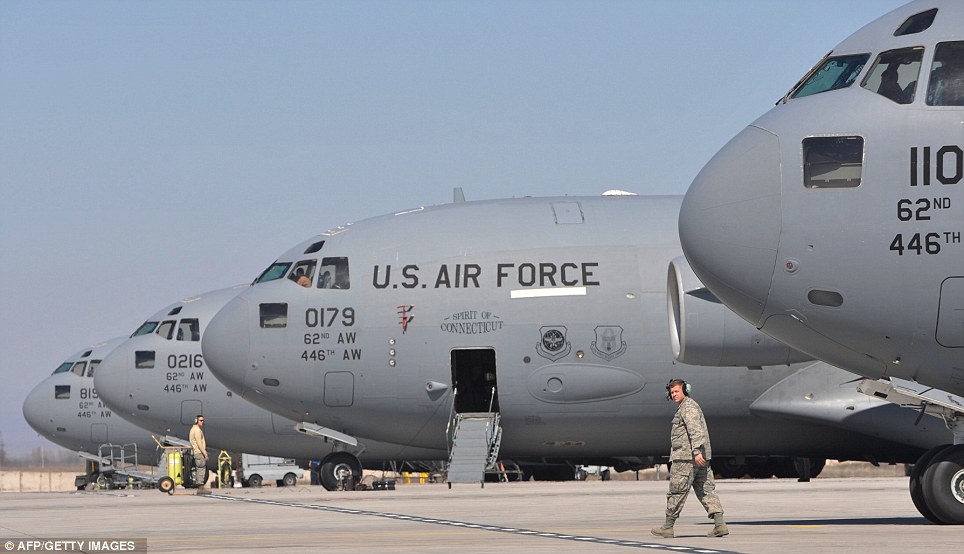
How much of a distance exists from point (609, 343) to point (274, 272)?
7398 millimetres

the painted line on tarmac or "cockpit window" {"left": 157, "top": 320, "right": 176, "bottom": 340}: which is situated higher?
"cockpit window" {"left": 157, "top": 320, "right": 176, "bottom": 340}

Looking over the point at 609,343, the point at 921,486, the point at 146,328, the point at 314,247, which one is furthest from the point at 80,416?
the point at 921,486

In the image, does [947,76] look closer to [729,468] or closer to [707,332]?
[707,332]

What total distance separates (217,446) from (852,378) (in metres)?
18.4

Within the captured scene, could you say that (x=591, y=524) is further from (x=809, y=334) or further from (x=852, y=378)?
(x=852, y=378)

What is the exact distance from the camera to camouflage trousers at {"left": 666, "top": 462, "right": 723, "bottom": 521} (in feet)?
49.0

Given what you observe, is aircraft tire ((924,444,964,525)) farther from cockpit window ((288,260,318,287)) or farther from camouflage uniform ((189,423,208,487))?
camouflage uniform ((189,423,208,487))

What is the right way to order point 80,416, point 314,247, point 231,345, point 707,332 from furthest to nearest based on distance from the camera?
point 80,416 < point 314,247 < point 231,345 < point 707,332

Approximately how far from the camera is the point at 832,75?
16391 mm

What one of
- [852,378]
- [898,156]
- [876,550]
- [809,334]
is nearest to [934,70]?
[898,156]

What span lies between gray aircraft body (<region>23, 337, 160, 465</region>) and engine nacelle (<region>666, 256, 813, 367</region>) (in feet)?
89.5

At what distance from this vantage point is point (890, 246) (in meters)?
15.5

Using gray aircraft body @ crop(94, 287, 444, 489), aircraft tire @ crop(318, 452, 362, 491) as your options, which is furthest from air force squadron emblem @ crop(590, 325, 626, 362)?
gray aircraft body @ crop(94, 287, 444, 489)

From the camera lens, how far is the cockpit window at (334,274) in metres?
29.3
